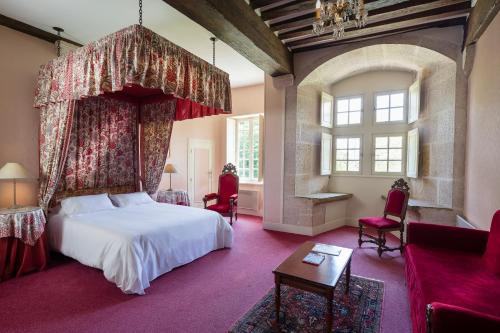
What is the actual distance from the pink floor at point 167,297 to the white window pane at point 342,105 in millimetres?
3068

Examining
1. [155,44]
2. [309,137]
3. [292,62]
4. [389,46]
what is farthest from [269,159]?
[155,44]

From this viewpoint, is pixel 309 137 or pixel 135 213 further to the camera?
pixel 309 137

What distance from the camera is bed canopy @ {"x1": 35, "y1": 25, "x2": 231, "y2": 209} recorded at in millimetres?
2457

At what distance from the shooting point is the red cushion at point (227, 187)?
552 centimetres

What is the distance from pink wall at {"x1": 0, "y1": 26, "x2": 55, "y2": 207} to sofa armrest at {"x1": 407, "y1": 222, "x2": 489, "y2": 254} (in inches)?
184

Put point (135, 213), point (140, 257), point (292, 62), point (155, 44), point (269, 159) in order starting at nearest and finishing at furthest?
1. point (155, 44)
2. point (140, 257)
3. point (135, 213)
4. point (292, 62)
5. point (269, 159)

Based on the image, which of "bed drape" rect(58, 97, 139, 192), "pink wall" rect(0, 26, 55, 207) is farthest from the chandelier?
"pink wall" rect(0, 26, 55, 207)

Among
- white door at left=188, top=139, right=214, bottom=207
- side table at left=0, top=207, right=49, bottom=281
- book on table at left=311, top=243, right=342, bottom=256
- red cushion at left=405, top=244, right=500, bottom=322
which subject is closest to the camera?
red cushion at left=405, top=244, right=500, bottom=322

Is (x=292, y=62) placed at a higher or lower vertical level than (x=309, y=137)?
higher

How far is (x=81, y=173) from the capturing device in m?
3.99

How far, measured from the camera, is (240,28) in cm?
295

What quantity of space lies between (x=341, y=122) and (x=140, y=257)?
460cm

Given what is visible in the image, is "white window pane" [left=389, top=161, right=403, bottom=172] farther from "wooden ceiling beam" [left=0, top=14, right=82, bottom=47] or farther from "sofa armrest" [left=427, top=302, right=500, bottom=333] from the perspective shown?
"wooden ceiling beam" [left=0, top=14, right=82, bottom=47]

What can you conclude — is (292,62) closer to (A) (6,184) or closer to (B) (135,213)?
(B) (135,213)
